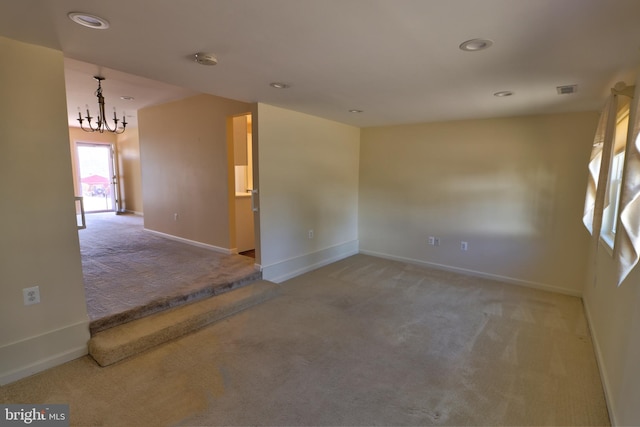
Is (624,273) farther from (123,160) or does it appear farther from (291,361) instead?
(123,160)

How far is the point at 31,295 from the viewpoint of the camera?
215 cm

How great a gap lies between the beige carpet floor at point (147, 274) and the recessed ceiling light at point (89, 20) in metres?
2.12

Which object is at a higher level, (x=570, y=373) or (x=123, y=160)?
(x=123, y=160)

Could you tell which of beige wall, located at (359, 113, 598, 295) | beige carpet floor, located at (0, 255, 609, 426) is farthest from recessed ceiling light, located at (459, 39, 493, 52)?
beige wall, located at (359, 113, 598, 295)

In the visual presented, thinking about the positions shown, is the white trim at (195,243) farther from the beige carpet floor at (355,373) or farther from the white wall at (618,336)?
the white wall at (618,336)

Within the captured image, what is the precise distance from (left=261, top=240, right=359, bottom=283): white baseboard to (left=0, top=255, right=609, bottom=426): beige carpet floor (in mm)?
653

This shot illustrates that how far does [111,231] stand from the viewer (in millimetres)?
6180

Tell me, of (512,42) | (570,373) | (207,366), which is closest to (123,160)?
(207,366)

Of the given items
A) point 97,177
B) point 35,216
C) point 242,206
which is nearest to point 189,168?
point 242,206

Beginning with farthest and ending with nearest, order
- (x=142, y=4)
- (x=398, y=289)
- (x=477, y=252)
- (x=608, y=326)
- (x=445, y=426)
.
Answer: (x=477, y=252) < (x=398, y=289) < (x=608, y=326) < (x=445, y=426) < (x=142, y=4)

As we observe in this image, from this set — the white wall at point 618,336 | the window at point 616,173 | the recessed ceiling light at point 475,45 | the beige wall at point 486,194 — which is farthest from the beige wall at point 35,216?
the window at point 616,173

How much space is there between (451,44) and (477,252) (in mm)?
3280

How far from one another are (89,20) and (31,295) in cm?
187

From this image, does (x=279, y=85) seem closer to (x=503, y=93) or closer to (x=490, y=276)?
(x=503, y=93)
